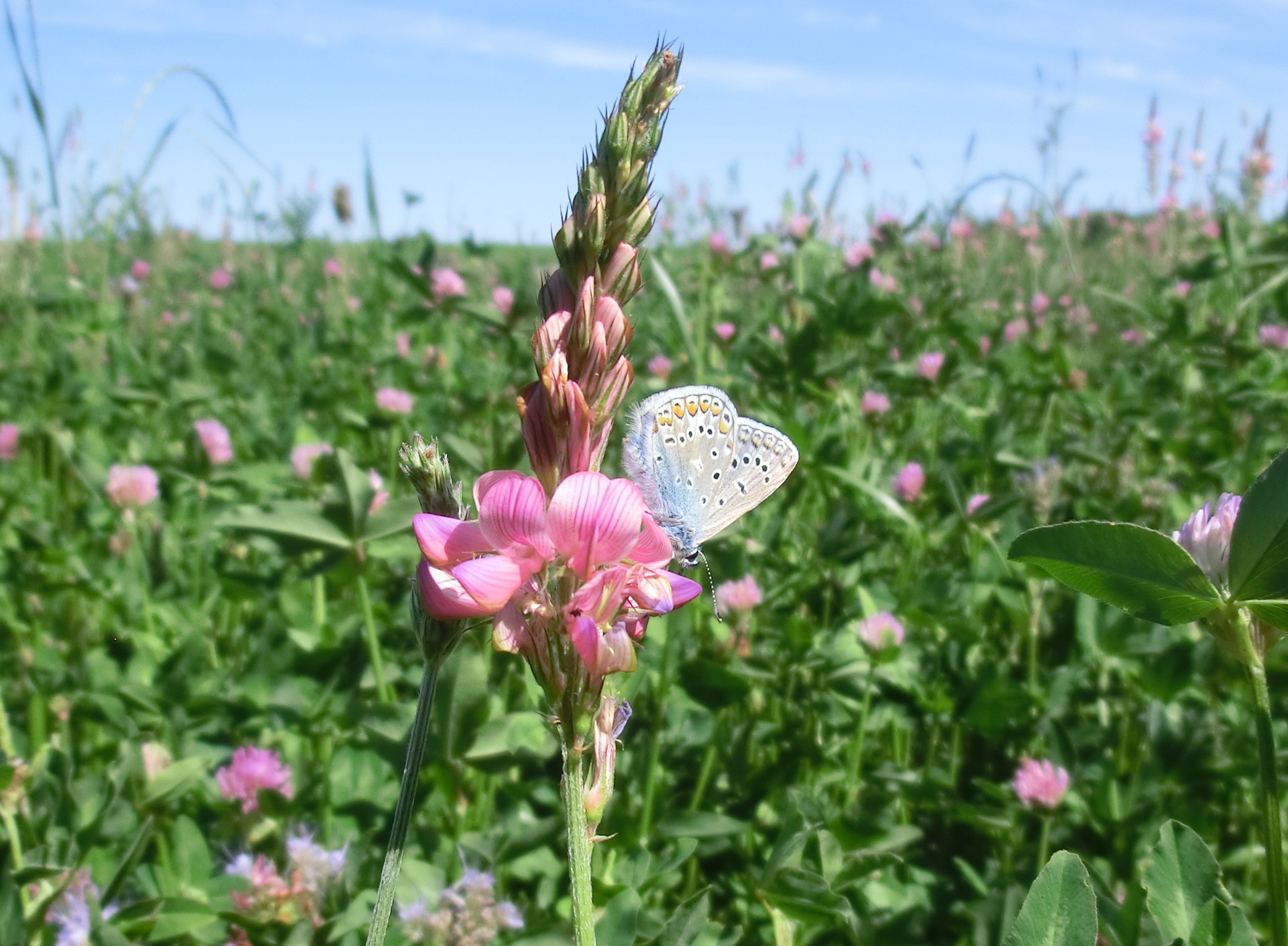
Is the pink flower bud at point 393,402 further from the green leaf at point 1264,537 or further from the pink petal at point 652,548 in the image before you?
the green leaf at point 1264,537

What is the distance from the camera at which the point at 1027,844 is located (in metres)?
2.11

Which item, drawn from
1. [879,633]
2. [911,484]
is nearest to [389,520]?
[879,633]

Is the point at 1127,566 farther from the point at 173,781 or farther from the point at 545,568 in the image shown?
the point at 173,781

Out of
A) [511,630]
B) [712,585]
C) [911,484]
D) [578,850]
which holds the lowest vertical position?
[911,484]

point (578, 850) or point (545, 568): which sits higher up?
point (545, 568)

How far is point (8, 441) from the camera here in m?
3.81

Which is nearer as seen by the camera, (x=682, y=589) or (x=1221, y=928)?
(x=682, y=589)

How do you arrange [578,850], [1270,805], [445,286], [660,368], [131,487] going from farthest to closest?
[660,368]
[445,286]
[131,487]
[1270,805]
[578,850]

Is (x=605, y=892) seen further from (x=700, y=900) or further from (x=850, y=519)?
(x=850, y=519)

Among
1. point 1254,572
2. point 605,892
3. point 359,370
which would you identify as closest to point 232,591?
point 605,892

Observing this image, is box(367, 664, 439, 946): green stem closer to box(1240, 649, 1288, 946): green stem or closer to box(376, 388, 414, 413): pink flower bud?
box(1240, 649, 1288, 946): green stem

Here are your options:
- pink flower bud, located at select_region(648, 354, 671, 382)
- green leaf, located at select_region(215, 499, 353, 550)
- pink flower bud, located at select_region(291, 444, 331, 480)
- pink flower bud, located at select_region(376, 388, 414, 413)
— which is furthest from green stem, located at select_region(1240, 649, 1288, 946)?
pink flower bud, located at select_region(648, 354, 671, 382)

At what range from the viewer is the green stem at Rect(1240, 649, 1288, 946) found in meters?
0.99

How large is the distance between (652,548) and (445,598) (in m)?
0.17
